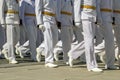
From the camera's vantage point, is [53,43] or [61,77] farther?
[53,43]

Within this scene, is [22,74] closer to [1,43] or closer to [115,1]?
[115,1]

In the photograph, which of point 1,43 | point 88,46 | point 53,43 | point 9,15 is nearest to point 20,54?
point 1,43

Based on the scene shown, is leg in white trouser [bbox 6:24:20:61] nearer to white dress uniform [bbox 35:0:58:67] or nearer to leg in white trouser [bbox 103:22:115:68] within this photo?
white dress uniform [bbox 35:0:58:67]

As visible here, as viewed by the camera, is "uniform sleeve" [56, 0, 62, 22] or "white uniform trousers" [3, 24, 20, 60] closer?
"uniform sleeve" [56, 0, 62, 22]

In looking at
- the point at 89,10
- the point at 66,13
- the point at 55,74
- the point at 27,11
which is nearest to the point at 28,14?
the point at 27,11

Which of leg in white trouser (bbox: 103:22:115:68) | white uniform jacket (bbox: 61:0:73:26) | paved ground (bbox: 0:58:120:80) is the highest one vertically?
white uniform jacket (bbox: 61:0:73:26)

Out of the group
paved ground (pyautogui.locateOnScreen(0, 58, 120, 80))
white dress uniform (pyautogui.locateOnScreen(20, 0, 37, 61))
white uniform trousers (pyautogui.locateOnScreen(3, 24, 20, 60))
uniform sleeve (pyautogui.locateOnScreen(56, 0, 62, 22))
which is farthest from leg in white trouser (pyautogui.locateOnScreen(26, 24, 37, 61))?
paved ground (pyautogui.locateOnScreen(0, 58, 120, 80))

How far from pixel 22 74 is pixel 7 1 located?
3.55 m

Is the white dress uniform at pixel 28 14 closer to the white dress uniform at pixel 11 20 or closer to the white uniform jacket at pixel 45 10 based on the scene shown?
the white dress uniform at pixel 11 20

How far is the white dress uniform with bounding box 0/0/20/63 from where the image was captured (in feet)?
41.4

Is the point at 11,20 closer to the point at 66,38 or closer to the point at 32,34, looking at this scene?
the point at 32,34

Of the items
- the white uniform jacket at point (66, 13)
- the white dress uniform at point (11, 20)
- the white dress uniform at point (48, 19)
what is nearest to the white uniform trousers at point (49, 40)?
the white dress uniform at point (48, 19)

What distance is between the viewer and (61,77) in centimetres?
913

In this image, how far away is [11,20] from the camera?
1264 centimetres
